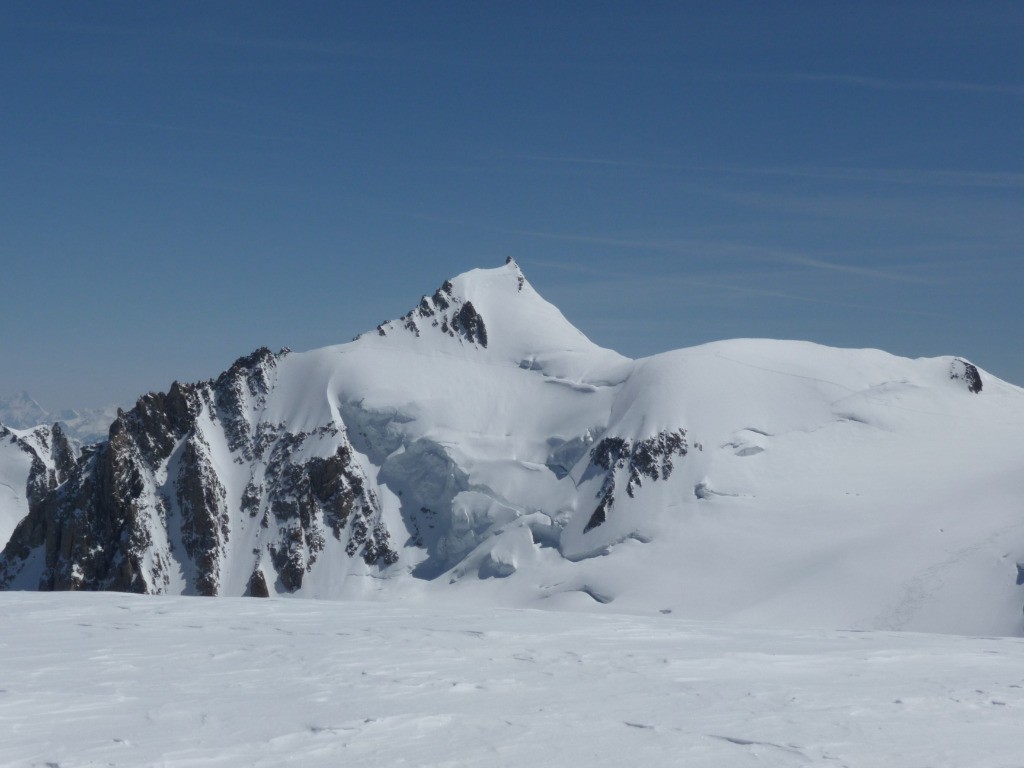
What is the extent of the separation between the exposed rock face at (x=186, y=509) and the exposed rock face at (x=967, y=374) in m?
64.0

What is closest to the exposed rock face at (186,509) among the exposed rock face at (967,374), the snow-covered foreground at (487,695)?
the exposed rock face at (967,374)

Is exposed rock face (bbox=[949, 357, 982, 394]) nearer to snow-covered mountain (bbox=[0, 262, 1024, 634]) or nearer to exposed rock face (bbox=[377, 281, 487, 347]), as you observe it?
snow-covered mountain (bbox=[0, 262, 1024, 634])

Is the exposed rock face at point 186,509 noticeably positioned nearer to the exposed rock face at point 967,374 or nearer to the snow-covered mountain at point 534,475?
the snow-covered mountain at point 534,475

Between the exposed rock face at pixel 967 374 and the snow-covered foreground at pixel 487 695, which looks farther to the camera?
the exposed rock face at pixel 967 374

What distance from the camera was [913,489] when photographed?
78.1 metres

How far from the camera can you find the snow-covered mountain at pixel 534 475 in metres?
75.0

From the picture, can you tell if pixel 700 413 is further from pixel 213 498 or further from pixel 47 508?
pixel 47 508

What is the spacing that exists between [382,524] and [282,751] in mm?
84910

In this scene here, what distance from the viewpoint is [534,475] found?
93938 millimetres

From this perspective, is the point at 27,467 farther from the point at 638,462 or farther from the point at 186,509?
the point at 638,462

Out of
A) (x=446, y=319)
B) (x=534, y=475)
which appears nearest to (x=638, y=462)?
(x=534, y=475)

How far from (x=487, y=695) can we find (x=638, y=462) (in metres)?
73.0

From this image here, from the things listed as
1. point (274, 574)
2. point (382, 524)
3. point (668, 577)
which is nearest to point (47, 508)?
point (274, 574)

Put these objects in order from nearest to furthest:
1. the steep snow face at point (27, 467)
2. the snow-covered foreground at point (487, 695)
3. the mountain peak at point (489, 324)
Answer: the snow-covered foreground at point (487, 695)
the mountain peak at point (489, 324)
the steep snow face at point (27, 467)
